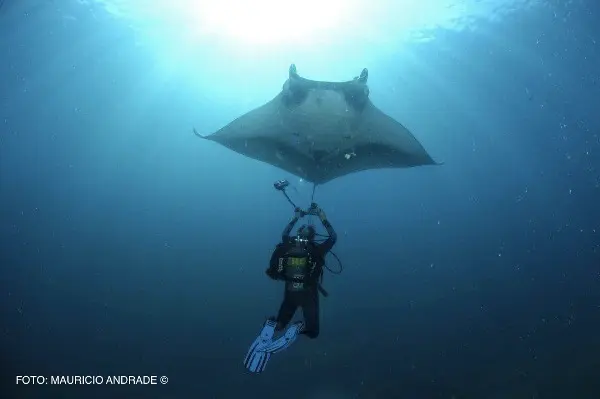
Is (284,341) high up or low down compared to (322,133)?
down

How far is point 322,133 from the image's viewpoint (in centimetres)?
787

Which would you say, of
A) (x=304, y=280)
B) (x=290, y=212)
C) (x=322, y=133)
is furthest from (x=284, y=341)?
(x=290, y=212)

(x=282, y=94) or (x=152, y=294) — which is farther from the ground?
(x=282, y=94)

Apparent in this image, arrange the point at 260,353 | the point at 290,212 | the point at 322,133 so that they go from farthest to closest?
the point at 290,212 → the point at 260,353 → the point at 322,133

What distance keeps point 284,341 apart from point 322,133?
14.3ft

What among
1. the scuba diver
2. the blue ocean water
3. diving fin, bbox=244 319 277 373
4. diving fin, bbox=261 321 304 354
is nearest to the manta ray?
the scuba diver

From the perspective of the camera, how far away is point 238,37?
25234 mm

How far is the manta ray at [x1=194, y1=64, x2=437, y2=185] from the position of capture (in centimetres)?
793

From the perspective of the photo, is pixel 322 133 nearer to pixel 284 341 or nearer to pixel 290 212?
pixel 284 341

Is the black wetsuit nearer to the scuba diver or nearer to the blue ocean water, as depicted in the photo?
the scuba diver

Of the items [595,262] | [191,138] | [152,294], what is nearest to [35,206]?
[191,138]

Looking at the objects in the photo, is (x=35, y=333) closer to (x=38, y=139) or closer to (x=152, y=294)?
(x=152, y=294)

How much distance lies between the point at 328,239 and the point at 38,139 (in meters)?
40.4

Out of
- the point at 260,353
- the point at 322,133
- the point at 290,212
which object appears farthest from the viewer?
the point at 290,212
